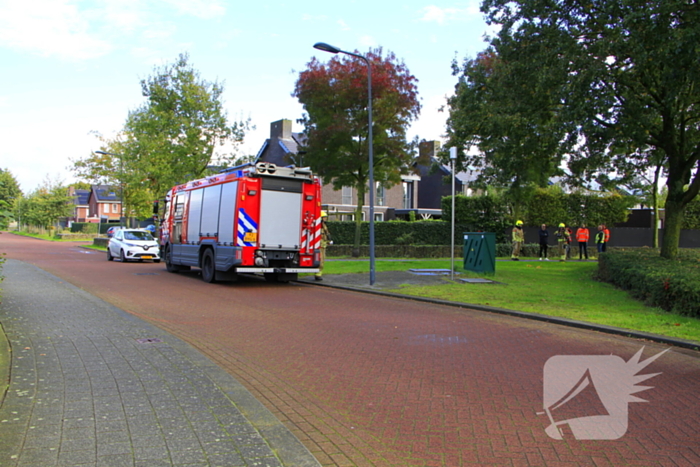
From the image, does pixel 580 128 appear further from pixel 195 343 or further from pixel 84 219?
pixel 84 219

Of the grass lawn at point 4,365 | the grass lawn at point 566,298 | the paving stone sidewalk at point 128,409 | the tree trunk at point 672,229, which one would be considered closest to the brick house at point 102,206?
the grass lawn at point 566,298

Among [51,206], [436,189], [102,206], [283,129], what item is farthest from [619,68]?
[102,206]

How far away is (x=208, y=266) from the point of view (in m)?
16.2

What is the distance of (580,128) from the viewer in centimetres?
1452

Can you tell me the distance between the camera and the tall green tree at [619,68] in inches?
484

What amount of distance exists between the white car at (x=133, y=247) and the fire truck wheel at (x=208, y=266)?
934 cm

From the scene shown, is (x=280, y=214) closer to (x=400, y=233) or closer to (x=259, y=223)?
(x=259, y=223)

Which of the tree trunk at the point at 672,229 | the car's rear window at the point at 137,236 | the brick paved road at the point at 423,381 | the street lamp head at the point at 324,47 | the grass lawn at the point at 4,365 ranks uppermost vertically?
the street lamp head at the point at 324,47

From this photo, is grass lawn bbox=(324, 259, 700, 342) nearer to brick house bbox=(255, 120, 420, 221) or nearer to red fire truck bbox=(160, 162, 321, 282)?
red fire truck bbox=(160, 162, 321, 282)

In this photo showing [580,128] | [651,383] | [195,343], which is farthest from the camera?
[580,128]

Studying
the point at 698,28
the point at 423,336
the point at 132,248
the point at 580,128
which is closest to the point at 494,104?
the point at 580,128

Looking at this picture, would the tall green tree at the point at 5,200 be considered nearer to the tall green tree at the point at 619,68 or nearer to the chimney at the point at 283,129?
the tall green tree at the point at 619,68

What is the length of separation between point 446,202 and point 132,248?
16.6 m

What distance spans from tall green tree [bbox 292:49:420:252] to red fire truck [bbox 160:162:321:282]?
1036 centimetres
